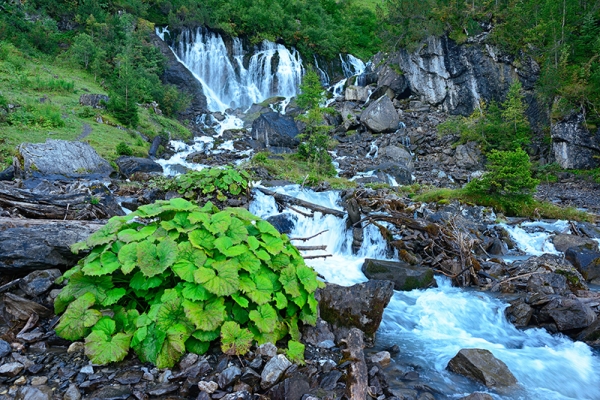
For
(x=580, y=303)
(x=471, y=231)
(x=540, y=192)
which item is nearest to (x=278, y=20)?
(x=540, y=192)

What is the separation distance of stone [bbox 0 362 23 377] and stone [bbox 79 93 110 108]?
85.7ft

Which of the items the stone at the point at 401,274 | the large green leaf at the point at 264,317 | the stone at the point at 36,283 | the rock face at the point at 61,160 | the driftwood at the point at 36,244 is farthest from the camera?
the rock face at the point at 61,160

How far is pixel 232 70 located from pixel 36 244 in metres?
42.3

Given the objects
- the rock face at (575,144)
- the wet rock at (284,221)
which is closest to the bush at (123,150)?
the wet rock at (284,221)

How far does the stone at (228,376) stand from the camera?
329cm

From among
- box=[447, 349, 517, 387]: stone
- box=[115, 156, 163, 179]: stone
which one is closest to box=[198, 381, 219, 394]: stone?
box=[447, 349, 517, 387]: stone

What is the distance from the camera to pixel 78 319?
11.3ft

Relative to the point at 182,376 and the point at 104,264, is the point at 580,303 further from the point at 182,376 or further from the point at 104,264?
the point at 104,264

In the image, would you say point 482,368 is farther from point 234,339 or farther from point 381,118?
point 381,118

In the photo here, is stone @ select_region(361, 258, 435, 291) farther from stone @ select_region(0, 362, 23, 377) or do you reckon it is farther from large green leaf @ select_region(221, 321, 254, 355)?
stone @ select_region(0, 362, 23, 377)

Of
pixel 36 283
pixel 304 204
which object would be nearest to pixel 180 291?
pixel 36 283

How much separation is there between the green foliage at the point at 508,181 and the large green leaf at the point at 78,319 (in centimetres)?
1364

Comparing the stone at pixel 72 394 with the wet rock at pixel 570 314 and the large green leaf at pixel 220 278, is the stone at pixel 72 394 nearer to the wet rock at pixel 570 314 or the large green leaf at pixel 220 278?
the large green leaf at pixel 220 278

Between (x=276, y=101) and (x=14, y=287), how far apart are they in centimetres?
3743
